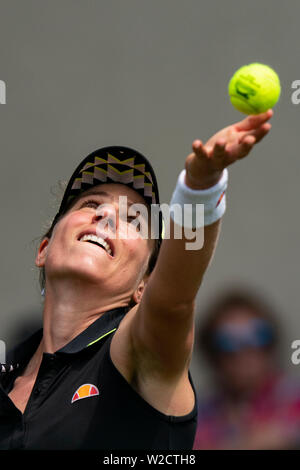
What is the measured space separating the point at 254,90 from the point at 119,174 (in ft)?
3.13

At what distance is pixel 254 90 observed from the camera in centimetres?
191

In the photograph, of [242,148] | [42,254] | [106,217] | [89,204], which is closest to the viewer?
[242,148]

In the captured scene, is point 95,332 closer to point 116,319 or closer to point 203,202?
point 116,319

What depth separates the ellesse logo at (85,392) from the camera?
206cm

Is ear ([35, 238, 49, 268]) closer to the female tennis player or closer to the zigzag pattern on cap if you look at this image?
the female tennis player

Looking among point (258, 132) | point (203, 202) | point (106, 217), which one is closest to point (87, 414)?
point (203, 202)

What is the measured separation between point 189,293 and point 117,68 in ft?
9.30

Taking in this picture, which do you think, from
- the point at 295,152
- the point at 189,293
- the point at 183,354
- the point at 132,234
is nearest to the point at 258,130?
the point at 189,293

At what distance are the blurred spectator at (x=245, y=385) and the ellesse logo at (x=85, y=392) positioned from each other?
1.38 m

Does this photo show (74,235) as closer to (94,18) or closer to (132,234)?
(132,234)

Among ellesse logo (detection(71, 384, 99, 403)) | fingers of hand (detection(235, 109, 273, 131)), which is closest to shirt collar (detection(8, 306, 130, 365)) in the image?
ellesse logo (detection(71, 384, 99, 403))

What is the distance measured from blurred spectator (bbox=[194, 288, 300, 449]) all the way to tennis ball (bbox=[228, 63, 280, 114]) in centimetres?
174
